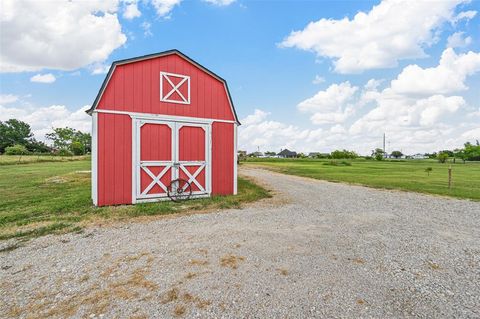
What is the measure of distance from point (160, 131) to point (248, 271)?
649cm

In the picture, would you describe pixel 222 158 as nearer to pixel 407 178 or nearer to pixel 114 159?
pixel 114 159

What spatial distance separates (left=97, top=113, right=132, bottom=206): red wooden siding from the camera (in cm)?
802

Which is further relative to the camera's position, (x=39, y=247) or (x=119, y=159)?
(x=119, y=159)

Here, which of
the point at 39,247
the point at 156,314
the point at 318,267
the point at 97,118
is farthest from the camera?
the point at 97,118

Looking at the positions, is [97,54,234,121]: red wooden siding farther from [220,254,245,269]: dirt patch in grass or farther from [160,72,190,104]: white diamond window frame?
[220,254,245,269]: dirt patch in grass

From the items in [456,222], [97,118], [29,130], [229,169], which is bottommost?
[456,222]

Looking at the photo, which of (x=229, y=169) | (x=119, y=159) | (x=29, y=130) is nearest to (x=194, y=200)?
(x=229, y=169)

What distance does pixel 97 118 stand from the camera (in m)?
7.98

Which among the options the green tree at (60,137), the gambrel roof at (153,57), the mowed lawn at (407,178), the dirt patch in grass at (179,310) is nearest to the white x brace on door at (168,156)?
the gambrel roof at (153,57)

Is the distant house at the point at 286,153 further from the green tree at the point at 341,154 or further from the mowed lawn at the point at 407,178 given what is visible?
the mowed lawn at the point at 407,178

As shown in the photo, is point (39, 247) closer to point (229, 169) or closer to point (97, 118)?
point (97, 118)

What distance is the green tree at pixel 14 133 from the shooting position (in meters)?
63.6

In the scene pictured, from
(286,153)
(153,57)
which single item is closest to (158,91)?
(153,57)

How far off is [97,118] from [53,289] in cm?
597
